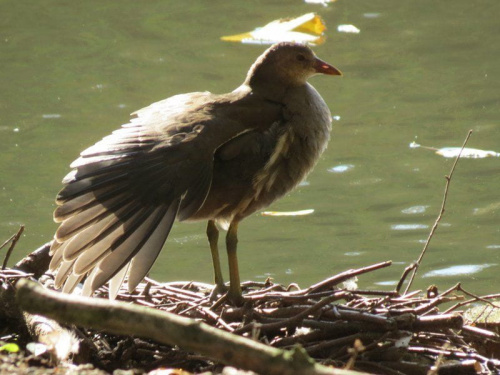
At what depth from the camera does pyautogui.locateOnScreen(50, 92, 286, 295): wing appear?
4.79 metres

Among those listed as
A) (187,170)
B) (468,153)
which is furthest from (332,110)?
(187,170)

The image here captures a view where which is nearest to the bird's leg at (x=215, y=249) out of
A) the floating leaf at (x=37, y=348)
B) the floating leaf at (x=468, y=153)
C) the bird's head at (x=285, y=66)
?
the bird's head at (x=285, y=66)

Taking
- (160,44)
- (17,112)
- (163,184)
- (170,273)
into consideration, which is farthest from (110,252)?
(160,44)

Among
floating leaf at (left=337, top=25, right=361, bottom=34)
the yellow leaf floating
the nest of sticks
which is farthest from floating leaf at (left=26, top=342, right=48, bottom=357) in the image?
floating leaf at (left=337, top=25, right=361, bottom=34)

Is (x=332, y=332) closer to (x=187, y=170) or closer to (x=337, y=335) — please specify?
(x=337, y=335)

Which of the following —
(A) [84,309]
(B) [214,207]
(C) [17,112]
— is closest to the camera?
(A) [84,309]

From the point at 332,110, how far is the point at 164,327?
8429 millimetres

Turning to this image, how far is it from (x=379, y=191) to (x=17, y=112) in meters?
4.15

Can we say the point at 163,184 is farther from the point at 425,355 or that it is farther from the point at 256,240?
the point at 256,240

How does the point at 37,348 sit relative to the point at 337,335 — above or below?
above

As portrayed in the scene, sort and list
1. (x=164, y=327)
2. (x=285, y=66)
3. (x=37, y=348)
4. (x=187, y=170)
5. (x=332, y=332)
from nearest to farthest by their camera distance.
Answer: (x=164, y=327) → (x=37, y=348) → (x=332, y=332) → (x=187, y=170) → (x=285, y=66)

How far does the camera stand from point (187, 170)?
16.9 ft

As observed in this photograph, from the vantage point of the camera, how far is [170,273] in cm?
882

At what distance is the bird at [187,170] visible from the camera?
484 centimetres
